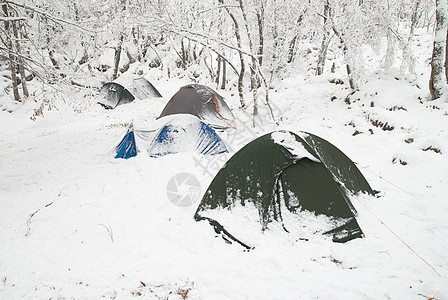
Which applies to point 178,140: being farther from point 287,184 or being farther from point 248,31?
point 248,31

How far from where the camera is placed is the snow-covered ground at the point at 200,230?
312 cm

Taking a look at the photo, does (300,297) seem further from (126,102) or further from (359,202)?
(126,102)

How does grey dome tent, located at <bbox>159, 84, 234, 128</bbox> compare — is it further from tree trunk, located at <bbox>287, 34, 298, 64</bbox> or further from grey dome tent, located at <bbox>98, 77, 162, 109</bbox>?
tree trunk, located at <bbox>287, 34, 298, 64</bbox>

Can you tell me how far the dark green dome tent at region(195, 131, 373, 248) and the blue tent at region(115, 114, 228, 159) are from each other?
3.28 metres

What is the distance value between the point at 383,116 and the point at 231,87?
12.1 meters

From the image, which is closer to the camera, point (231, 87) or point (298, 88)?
point (298, 88)

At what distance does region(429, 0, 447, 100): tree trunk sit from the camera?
23.3 ft

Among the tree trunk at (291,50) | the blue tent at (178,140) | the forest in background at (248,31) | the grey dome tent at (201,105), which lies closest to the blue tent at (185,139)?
the blue tent at (178,140)

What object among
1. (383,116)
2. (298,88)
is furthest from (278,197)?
(298,88)

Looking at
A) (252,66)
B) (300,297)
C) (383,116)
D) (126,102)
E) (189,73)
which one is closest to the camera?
(300,297)

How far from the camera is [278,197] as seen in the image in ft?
13.3

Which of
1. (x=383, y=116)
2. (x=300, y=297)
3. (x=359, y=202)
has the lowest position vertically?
(x=300, y=297)

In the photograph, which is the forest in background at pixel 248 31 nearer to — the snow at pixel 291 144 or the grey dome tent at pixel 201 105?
the grey dome tent at pixel 201 105

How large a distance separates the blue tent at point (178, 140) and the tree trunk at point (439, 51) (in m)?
7.05
